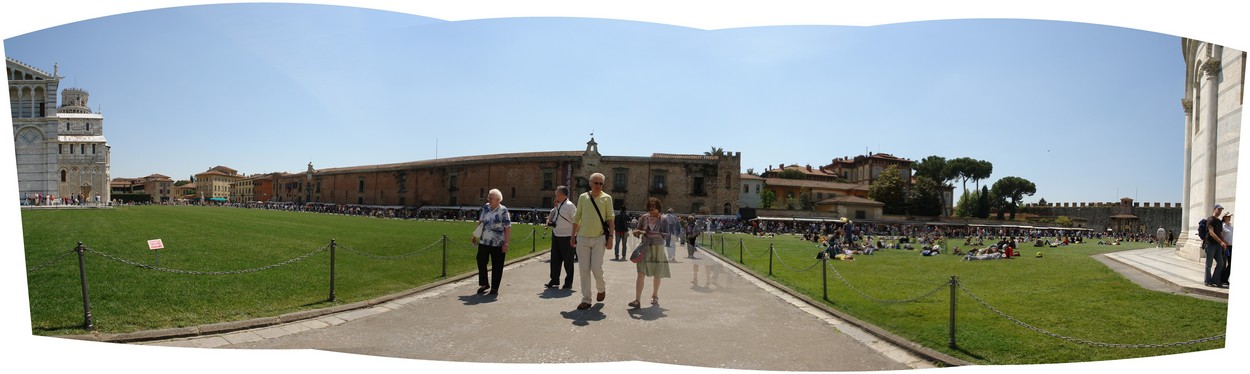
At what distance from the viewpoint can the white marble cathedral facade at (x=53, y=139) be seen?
6043mm

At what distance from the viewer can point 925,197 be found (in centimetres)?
845

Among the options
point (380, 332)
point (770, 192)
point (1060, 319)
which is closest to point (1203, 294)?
point (1060, 319)

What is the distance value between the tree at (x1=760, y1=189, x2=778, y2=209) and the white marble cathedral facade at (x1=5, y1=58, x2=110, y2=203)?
371 inches

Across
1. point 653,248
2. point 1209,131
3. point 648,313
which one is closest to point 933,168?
point 1209,131

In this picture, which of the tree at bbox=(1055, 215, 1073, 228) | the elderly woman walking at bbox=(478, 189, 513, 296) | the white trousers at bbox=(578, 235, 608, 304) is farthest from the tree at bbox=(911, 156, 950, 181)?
the elderly woman walking at bbox=(478, 189, 513, 296)

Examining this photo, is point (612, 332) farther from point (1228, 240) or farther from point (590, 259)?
point (1228, 240)

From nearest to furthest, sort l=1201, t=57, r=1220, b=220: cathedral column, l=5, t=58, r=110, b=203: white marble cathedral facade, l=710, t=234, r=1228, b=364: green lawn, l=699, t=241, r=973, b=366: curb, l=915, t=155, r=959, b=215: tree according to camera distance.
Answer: l=699, t=241, r=973, b=366: curb
l=710, t=234, r=1228, b=364: green lawn
l=5, t=58, r=110, b=203: white marble cathedral facade
l=1201, t=57, r=1220, b=220: cathedral column
l=915, t=155, r=959, b=215: tree

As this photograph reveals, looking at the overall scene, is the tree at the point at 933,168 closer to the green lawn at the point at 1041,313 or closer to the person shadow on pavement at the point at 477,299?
the green lawn at the point at 1041,313

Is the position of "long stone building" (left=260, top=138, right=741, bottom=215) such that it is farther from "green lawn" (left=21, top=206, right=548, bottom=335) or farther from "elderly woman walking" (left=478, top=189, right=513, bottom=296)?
"elderly woman walking" (left=478, top=189, right=513, bottom=296)

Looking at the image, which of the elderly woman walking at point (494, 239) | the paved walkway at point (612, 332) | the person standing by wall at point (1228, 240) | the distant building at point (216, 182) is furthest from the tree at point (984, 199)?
the distant building at point (216, 182)

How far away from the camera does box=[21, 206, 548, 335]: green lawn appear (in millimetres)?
5727

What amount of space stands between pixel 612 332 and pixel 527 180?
17.5 feet

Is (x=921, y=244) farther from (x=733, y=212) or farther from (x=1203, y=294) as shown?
(x=1203, y=294)

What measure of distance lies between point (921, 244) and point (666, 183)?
13.6 meters
